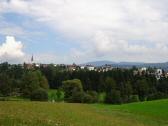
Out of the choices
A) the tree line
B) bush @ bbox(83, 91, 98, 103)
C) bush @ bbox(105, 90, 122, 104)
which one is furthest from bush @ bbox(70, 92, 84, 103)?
bush @ bbox(105, 90, 122, 104)

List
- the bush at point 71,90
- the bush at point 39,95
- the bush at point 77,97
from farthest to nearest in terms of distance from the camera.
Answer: the bush at point 71,90 < the bush at point 77,97 < the bush at point 39,95

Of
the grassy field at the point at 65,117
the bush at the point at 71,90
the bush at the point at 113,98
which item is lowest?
the bush at the point at 113,98

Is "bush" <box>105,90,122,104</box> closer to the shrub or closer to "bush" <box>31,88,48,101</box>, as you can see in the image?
the shrub

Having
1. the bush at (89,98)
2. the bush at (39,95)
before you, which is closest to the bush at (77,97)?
the bush at (89,98)

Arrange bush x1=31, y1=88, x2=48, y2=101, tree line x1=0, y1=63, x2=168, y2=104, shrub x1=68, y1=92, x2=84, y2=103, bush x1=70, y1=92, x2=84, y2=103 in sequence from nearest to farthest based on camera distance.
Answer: bush x1=31, y1=88, x2=48, y2=101, bush x1=70, y1=92, x2=84, y2=103, shrub x1=68, y1=92, x2=84, y2=103, tree line x1=0, y1=63, x2=168, y2=104

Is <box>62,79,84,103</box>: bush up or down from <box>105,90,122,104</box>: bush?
up

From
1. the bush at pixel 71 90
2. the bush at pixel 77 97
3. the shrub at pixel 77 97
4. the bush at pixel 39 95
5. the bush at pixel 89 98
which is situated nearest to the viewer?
the bush at pixel 39 95

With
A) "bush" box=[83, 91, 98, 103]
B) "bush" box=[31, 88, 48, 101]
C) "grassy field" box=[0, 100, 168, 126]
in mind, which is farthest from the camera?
"bush" box=[83, 91, 98, 103]

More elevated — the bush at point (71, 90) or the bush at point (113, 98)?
the bush at point (71, 90)

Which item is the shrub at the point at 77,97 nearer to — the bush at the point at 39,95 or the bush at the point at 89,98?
the bush at the point at 89,98

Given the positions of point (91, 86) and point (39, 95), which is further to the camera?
point (91, 86)

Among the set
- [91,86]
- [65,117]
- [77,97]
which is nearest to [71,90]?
[77,97]

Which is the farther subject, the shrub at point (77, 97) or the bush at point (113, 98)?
the bush at point (113, 98)

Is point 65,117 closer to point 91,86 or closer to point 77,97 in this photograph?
point 77,97
